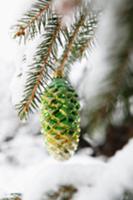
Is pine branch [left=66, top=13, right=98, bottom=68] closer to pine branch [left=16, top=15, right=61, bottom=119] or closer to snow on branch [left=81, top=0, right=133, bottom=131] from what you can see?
Answer: pine branch [left=16, top=15, right=61, bottom=119]

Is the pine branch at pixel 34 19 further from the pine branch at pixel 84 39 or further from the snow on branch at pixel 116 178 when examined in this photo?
the snow on branch at pixel 116 178

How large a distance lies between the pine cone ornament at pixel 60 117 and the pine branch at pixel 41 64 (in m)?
0.02

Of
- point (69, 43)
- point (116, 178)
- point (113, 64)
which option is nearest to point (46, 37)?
point (69, 43)

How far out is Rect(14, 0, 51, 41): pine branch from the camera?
0.76 m

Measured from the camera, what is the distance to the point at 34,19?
2.52 ft

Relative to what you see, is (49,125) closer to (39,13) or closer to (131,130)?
(39,13)

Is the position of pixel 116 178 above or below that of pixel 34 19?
below

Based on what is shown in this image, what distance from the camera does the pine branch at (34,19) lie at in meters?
0.76

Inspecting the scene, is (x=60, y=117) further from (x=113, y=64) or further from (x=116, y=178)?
(x=116, y=178)

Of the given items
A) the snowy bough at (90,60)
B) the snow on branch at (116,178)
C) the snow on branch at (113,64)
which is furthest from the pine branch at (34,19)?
the snow on branch at (116,178)

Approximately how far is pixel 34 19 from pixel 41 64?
0.23 ft

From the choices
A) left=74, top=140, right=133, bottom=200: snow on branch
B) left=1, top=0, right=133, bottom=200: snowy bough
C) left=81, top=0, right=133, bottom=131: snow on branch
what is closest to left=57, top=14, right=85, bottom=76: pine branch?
left=1, top=0, right=133, bottom=200: snowy bough

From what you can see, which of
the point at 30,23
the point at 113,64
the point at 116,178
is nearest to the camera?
the point at 113,64

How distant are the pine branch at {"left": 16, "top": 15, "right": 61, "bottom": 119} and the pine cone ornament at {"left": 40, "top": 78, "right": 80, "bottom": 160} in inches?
0.8
